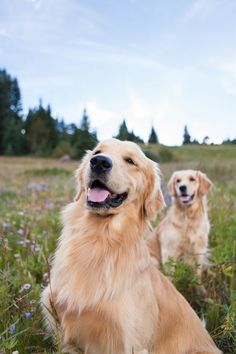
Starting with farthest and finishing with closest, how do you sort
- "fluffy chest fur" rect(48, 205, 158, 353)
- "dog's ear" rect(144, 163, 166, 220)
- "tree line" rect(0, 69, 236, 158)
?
1. "tree line" rect(0, 69, 236, 158)
2. "dog's ear" rect(144, 163, 166, 220)
3. "fluffy chest fur" rect(48, 205, 158, 353)

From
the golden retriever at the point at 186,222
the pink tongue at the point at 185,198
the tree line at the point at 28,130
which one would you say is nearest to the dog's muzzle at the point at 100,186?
the golden retriever at the point at 186,222

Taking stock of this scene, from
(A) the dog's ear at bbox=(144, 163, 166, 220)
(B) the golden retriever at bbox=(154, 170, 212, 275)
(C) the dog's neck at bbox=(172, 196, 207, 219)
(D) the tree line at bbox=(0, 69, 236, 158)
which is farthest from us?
(D) the tree line at bbox=(0, 69, 236, 158)

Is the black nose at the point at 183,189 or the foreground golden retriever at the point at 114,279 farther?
the black nose at the point at 183,189

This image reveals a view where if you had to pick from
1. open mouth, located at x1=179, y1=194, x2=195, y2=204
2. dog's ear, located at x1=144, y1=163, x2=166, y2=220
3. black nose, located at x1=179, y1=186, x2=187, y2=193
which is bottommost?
open mouth, located at x1=179, y1=194, x2=195, y2=204

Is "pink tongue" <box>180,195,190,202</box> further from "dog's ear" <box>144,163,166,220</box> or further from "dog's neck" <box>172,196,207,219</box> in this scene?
"dog's ear" <box>144,163,166,220</box>

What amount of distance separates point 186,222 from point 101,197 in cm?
276

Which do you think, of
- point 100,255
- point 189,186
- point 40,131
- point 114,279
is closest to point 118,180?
point 100,255

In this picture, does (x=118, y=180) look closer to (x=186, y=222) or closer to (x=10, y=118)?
(x=186, y=222)

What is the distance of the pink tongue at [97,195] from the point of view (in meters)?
2.51

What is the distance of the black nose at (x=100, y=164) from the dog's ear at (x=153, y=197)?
41cm

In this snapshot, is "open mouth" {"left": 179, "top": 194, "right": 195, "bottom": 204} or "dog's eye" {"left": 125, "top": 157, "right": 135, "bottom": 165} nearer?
"dog's eye" {"left": 125, "top": 157, "right": 135, "bottom": 165}

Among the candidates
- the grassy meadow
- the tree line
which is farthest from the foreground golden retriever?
the tree line

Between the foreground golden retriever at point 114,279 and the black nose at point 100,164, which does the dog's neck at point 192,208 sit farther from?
the black nose at point 100,164

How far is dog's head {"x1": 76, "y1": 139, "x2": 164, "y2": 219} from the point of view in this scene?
2.51 m
